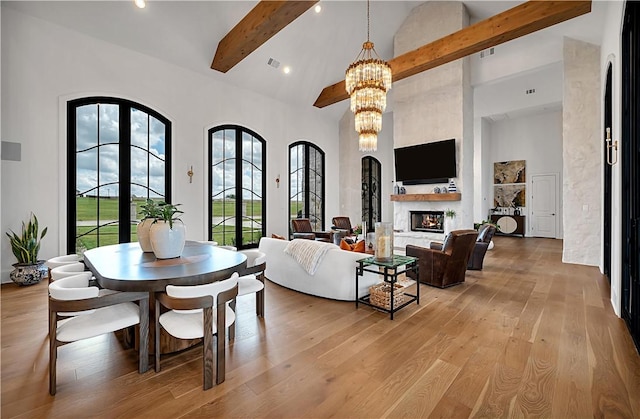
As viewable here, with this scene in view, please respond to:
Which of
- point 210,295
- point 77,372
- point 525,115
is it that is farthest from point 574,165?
point 77,372

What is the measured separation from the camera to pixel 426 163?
7543 mm

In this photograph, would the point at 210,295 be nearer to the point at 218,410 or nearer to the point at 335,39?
the point at 218,410

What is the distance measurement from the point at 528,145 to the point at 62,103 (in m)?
12.7

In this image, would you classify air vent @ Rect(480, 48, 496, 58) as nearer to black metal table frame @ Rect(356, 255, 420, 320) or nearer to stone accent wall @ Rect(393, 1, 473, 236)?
stone accent wall @ Rect(393, 1, 473, 236)

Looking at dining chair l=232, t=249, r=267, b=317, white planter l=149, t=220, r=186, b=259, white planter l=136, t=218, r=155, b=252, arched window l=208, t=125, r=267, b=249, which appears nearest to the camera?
white planter l=149, t=220, r=186, b=259

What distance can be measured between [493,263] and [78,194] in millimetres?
7757

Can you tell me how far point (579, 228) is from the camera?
18.9ft

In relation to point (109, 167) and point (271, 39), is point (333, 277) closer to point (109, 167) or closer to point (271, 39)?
point (109, 167)

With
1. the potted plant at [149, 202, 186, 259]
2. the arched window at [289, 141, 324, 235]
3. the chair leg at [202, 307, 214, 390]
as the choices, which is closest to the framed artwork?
the arched window at [289, 141, 324, 235]

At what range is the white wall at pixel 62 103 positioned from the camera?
4.29 meters

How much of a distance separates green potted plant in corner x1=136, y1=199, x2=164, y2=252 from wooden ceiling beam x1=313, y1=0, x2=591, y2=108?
19.3ft

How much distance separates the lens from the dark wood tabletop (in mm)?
2031

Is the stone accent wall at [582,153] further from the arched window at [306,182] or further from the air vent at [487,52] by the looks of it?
the arched window at [306,182]

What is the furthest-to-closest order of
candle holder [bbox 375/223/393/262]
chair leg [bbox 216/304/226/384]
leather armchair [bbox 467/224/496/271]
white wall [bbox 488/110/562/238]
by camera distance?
1. white wall [bbox 488/110/562/238]
2. leather armchair [bbox 467/224/496/271]
3. candle holder [bbox 375/223/393/262]
4. chair leg [bbox 216/304/226/384]
